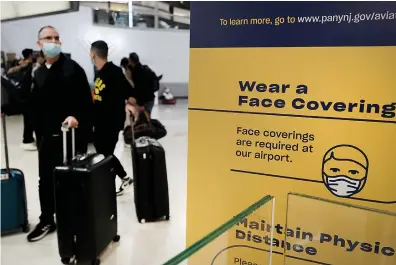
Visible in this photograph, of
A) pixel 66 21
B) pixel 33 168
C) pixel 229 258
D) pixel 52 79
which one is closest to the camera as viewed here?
pixel 229 258

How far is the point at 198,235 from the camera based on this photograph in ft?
6.85

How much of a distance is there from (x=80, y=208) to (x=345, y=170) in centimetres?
155

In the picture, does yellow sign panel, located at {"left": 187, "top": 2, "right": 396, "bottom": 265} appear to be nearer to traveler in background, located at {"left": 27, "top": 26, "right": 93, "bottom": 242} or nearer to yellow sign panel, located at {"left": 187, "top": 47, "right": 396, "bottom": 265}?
yellow sign panel, located at {"left": 187, "top": 47, "right": 396, "bottom": 265}

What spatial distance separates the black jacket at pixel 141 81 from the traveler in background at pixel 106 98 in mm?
1797

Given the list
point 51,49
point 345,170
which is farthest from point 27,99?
point 345,170

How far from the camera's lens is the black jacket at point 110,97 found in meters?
3.14

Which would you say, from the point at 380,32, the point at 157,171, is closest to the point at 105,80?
the point at 157,171

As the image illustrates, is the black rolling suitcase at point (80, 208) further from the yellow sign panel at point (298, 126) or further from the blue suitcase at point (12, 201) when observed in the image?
the yellow sign panel at point (298, 126)

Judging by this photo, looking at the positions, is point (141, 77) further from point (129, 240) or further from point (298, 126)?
point (298, 126)

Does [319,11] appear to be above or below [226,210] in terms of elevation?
above

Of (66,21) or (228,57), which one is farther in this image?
(66,21)

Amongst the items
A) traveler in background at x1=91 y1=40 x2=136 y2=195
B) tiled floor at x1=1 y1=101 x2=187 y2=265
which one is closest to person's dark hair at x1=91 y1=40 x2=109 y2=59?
traveler in background at x1=91 y1=40 x2=136 y2=195

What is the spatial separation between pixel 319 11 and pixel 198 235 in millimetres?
1295

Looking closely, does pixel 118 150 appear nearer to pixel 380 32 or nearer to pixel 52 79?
pixel 52 79
